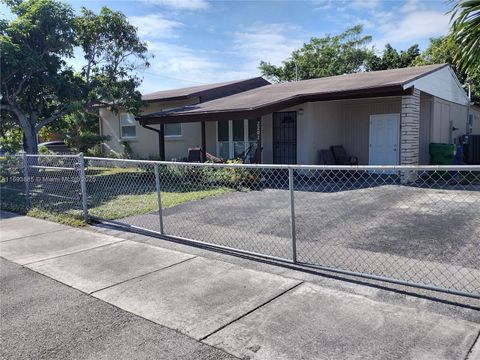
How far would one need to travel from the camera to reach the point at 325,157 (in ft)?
44.4

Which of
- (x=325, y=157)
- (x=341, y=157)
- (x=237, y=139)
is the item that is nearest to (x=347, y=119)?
(x=341, y=157)

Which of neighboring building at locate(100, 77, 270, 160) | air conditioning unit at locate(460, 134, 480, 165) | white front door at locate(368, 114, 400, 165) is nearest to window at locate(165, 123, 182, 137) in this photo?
neighboring building at locate(100, 77, 270, 160)

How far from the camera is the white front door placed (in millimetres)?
13102

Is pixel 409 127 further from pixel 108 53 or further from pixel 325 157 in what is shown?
pixel 108 53

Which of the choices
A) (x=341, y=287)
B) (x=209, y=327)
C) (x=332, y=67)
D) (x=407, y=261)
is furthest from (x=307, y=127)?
(x=332, y=67)

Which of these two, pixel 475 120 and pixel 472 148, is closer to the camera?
pixel 472 148

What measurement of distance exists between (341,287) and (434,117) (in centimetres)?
1182

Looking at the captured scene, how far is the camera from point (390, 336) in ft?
10.0

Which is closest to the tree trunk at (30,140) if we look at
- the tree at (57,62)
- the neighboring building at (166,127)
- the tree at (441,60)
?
the tree at (57,62)

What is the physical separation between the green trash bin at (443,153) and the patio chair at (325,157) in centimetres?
326

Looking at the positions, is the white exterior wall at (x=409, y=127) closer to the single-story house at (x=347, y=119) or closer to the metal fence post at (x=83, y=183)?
the single-story house at (x=347, y=119)

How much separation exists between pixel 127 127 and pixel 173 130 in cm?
368

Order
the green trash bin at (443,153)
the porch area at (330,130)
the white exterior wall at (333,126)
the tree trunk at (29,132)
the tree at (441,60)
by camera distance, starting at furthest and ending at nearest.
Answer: the tree at (441,60), the tree trunk at (29,132), the white exterior wall at (333,126), the porch area at (330,130), the green trash bin at (443,153)

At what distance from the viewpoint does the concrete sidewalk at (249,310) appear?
9.72ft
